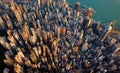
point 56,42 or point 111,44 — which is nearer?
point 56,42

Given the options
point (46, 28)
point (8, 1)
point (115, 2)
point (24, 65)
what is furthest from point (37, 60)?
point (115, 2)

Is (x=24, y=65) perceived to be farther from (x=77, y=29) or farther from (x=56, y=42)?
(x=77, y=29)

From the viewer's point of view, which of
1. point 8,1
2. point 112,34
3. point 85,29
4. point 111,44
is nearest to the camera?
point 111,44

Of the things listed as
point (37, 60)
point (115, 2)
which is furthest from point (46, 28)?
point (115, 2)

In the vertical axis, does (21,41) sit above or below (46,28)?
below

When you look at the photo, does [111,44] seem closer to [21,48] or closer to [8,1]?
[21,48]

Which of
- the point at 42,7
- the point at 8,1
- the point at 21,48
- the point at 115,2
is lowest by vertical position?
the point at 21,48

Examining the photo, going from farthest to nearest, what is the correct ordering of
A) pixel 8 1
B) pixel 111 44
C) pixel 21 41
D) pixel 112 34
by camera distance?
pixel 8 1
pixel 112 34
pixel 111 44
pixel 21 41
